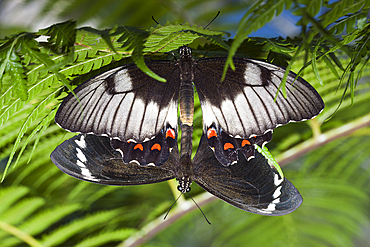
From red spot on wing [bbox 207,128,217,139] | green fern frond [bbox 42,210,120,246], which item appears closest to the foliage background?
green fern frond [bbox 42,210,120,246]

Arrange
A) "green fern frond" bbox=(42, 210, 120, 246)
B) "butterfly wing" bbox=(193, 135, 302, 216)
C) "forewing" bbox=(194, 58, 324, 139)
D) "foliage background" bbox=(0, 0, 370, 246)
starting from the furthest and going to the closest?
"green fern frond" bbox=(42, 210, 120, 246), "foliage background" bbox=(0, 0, 370, 246), "butterfly wing" bbox=(193, 135, 302, 216), "forewing" bbox=(194, 58, 324, 139)

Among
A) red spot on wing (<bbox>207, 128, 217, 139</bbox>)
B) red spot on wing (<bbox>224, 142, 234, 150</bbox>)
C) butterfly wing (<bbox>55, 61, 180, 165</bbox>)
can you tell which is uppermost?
butterfly wing (<bbox>55, 61, 180, 165</bbox>)

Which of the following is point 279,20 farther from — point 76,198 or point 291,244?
point 76,198

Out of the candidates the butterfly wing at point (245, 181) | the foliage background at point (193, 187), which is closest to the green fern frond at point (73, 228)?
the foliage background at point (193, 187)

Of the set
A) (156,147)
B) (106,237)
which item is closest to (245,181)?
Result: (156,147)

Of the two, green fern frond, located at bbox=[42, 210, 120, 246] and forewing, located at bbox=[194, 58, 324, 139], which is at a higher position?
forewing, located at bbox=[194, 58, 324, 139]

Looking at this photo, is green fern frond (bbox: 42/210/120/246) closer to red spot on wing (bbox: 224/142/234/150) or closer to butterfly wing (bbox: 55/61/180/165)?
butterfly wing (bbox: 55/61/180/165)

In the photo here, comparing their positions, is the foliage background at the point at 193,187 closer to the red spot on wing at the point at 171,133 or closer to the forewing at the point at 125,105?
the forewing at the point at 125,105
